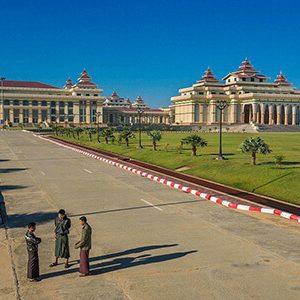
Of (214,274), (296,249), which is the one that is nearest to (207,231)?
(296,249)

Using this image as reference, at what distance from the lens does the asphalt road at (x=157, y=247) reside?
8.84m

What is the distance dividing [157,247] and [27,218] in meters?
5.57

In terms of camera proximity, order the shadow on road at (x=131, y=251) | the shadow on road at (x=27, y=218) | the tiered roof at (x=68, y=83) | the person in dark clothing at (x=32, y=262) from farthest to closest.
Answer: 1. the tiered roof at (x=68, y=83)
2. the shadow on road at (x=27, y=218)
3. the shadow on road at (x=131, y=251)
4. the person in dark clothing at (x=32, y=262)

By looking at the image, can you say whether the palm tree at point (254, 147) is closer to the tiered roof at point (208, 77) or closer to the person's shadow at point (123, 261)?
the person's shadow at point (123, 261)

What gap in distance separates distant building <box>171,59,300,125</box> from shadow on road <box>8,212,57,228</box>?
123 metres

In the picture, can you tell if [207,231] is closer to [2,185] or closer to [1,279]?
[1,279]

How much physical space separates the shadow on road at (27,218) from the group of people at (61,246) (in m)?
4.39

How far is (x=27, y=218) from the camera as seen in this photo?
15.1 metres

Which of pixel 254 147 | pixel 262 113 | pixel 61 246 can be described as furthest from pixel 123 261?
pixel 262 113

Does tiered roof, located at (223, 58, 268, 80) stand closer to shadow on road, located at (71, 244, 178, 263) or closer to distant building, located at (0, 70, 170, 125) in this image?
distant building, located at (0, 70, 170, 125)

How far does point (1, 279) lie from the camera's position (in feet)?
30.7

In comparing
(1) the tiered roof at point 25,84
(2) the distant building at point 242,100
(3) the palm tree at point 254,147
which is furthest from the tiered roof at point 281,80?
(3) the palm tree at point 254,147

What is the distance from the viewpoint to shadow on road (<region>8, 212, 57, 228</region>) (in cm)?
1431

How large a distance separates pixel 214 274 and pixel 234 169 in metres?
16.4
